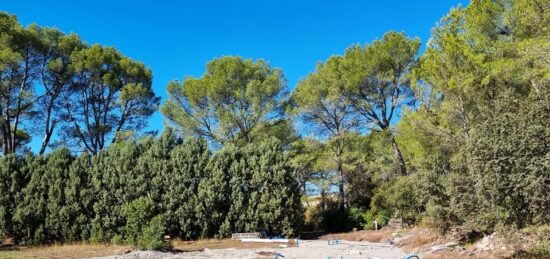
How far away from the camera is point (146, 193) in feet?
61.2

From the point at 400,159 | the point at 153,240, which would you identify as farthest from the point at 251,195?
the point at 400,159

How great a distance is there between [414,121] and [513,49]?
4.84 meters

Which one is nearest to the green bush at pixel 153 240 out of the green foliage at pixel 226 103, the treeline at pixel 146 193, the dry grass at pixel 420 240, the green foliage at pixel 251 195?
the treeline at pixel 146 193

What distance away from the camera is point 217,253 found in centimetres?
1274

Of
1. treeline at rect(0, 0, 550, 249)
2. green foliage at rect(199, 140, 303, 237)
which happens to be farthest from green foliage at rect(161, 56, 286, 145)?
green foliage at rect(199, 140, 303, 237)

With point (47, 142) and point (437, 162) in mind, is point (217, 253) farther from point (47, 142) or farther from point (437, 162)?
point (47, 142)

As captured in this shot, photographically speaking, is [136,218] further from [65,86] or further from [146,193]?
[65,86]

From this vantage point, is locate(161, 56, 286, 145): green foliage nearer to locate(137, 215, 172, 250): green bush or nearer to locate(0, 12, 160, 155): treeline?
locate(0, 12, 160, 155): treeline

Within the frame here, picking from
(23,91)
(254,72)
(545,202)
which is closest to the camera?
(545,202)

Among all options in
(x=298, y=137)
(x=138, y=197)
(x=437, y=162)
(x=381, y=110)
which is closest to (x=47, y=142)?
(x=138, y=197)

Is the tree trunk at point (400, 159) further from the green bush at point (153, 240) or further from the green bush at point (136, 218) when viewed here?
the green bush at point (153, 240)

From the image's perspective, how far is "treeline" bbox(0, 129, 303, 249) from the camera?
18344 millimetres

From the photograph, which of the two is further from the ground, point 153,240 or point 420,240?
point 153,240

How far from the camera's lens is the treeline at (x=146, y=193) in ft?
60.2
